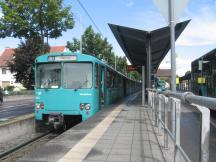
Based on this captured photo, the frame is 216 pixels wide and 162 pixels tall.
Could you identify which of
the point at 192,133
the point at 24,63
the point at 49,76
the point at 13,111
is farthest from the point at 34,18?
the point at 192,133

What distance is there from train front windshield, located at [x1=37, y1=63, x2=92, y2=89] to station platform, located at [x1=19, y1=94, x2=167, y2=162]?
2.97 m

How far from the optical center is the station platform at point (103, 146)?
25.4ft

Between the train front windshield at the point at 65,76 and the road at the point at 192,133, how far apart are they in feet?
34.9

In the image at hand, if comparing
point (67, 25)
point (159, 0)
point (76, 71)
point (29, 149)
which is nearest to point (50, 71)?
point (76, 71)

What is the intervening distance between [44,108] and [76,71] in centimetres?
180

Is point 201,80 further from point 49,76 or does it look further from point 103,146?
point 103,146

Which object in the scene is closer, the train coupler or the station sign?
the train coupler

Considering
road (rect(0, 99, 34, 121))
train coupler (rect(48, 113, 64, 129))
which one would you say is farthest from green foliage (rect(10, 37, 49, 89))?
train coupler (rect(48, 113, 64, 129))

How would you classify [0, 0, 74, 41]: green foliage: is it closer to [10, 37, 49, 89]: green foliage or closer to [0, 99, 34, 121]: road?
[0, 99, 34, 121]: road

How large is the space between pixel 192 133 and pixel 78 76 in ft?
38.3

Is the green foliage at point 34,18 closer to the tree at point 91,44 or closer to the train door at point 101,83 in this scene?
the train door at point 101,83

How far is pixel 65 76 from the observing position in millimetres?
15797

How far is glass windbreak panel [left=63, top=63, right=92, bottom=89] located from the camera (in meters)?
15.7

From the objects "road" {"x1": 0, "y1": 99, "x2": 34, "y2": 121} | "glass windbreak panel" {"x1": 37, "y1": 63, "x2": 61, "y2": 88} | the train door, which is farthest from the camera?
"road" {"x1": 0, "y1": 99, "x2": 34, "y2": 121}
